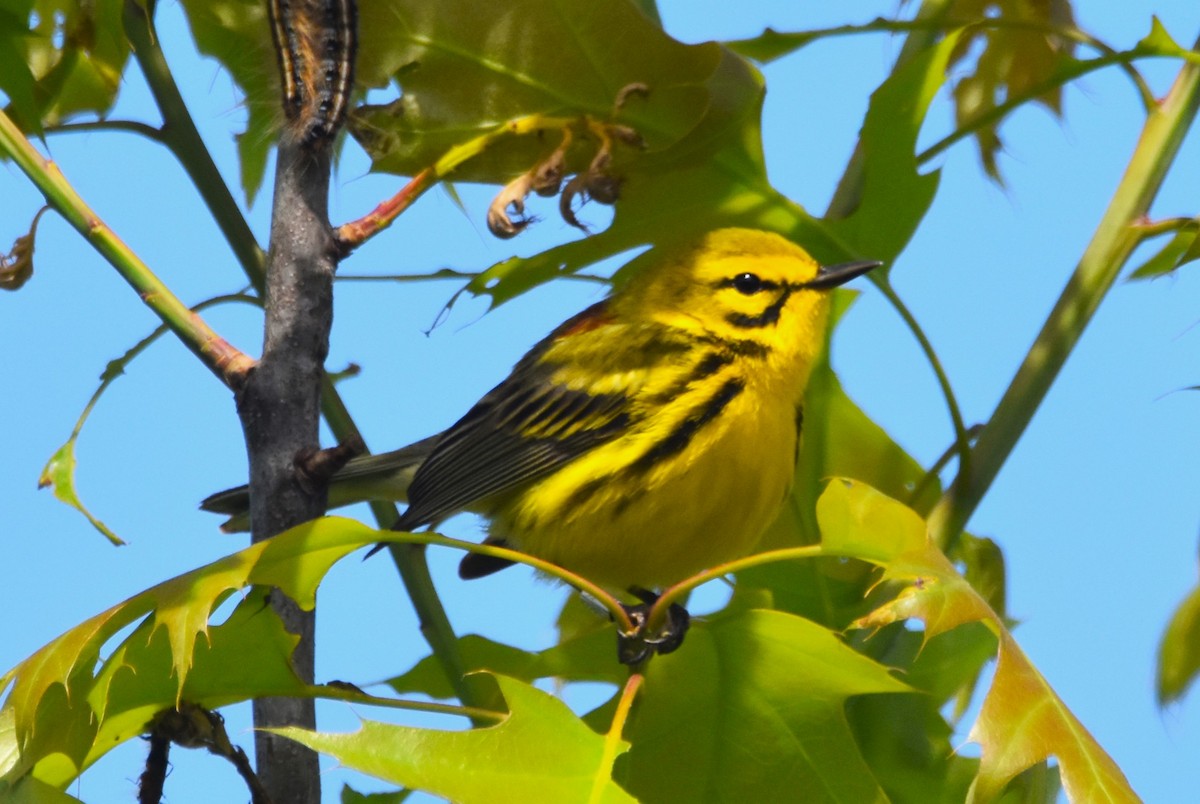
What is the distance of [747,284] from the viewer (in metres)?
2.65

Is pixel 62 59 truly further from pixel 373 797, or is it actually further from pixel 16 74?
pixel 373 797

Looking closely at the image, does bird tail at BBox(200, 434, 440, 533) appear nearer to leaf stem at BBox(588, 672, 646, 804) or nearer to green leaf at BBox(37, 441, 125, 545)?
green leaf at BBox(37, 441, 125, 545)

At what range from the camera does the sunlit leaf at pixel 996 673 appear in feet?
4.13

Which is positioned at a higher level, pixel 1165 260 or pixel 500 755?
pixel 1165 260

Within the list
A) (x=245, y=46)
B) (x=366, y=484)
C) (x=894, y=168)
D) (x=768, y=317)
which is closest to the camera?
(x=894, y=168)

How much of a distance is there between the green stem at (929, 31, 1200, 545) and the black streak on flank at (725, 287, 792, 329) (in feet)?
2.20

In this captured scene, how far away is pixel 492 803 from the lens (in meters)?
1.29

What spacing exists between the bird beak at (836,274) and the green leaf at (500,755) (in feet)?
3.19

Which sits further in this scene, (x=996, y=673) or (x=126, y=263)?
(x=126, y=263)

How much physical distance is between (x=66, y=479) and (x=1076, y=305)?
1.44 m

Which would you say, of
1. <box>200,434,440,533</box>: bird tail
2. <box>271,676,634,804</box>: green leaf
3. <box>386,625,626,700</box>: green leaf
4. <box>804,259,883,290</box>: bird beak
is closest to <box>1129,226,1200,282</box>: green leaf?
<box>804,259,883,290</box>: bird beak

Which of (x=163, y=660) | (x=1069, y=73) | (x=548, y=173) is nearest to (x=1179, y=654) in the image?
(x=1069, y=73)

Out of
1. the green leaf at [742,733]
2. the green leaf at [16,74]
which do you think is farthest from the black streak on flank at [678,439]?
the green leaf at [16,74]

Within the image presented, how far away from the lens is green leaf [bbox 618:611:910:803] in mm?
1680
